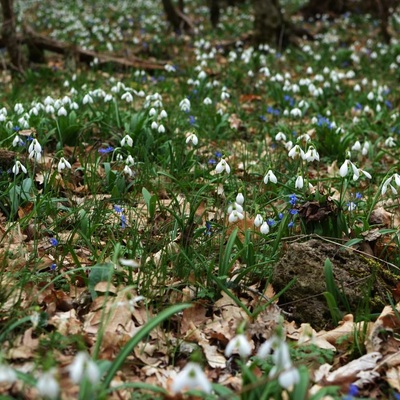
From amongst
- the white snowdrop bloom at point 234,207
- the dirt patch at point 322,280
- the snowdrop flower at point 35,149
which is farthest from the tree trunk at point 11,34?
the dirt patch at point 322,280

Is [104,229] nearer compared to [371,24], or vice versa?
[104,229]

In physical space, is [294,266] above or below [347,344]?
above

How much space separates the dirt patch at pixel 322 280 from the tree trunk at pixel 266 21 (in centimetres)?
788

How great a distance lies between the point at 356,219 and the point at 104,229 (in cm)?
167

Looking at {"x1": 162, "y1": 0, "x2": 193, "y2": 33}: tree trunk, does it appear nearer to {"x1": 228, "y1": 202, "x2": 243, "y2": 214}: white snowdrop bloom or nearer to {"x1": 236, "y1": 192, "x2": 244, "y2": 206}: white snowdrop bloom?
{"x1": 236, "y1": 192, "x2": 244, "y2": 206}: white snowdrop bloom

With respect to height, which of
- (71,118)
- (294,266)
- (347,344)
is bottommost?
(347,344)

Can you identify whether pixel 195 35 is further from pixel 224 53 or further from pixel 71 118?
pixel 71 118

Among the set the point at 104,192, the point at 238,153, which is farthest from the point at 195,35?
the point at 104,192

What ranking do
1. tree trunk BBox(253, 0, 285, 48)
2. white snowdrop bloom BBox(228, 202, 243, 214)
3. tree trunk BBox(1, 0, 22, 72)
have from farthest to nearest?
1. tree trunk BBox(253, 0, 285, 48)
2. tree trunk BBox(1, 0, 22, 72)
3. white snowdrop bloom BBox(228, 202, 243, 214)

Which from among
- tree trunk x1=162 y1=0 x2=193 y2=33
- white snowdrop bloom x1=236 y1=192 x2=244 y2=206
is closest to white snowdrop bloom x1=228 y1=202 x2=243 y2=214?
white snowdrop bloom x1=236 y1=192 x2=244 y2=206

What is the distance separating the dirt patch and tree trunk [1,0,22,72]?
566 centimetres

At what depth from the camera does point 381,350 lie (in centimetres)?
238

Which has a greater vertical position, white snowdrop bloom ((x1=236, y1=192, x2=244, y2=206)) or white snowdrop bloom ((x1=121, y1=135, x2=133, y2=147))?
white snowdrop bloom ((x1=121, y1=135, x2=133, y2=147))

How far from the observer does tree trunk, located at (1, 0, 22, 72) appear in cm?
690
